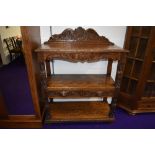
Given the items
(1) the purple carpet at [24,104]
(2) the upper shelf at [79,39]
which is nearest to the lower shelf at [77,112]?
(1) the purple carpet at [24,104]

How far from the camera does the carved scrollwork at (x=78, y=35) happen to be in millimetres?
1440

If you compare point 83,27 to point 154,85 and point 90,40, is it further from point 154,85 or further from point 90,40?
point 154,85

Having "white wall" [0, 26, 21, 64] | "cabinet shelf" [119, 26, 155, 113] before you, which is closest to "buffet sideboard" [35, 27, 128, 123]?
"cabinet shelf" [119, 26, 155, 113]

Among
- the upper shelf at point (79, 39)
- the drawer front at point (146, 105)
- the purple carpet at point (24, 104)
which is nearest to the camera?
the upper shelf at point (79, 39)

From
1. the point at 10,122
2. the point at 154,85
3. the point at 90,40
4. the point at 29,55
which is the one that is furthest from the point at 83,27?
the point at 10,122

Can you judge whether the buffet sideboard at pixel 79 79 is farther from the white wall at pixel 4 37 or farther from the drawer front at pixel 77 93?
the white wall at pixel 4 37

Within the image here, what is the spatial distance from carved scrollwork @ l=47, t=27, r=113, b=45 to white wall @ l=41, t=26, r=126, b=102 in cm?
10

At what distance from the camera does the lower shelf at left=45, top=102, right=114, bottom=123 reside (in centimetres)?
170

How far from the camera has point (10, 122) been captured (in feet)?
5.24

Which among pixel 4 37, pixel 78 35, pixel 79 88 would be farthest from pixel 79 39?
pixel 4 37

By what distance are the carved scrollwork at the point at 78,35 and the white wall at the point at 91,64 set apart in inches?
4.0

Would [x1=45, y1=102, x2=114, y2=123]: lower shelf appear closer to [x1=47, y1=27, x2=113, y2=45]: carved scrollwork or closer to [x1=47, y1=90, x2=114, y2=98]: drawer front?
[x1=47, y1=90, x2=114, y2=98]: drawer front

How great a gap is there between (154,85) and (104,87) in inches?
33.7

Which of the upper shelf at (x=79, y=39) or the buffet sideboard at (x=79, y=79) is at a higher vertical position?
the upper shelf at (x=79, y=39)
